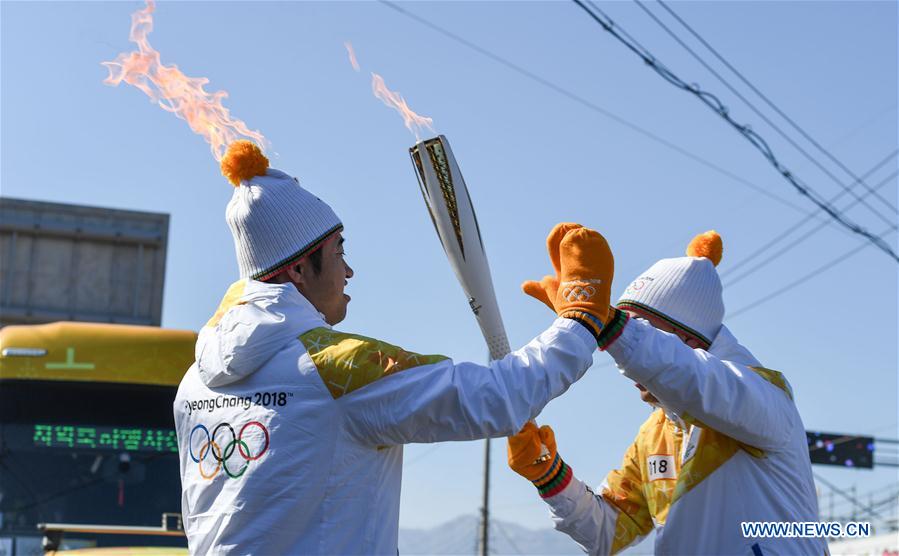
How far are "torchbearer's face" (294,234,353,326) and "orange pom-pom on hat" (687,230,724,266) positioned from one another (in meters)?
1.27

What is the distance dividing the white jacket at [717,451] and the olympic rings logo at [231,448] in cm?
102

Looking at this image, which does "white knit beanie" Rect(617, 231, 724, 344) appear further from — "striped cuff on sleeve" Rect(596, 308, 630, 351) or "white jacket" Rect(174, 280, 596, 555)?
"white jacket" Rect(174, 280, 596, 555)

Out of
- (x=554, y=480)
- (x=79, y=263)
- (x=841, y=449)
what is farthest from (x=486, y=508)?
(x=554, y=480)

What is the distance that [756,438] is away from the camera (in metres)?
3.47

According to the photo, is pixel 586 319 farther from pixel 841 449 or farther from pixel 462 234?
pixel 841 449

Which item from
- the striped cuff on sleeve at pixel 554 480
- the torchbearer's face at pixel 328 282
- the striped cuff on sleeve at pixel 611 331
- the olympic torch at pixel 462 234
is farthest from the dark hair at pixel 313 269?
the striped cuff on sleeve at pixel 554 480

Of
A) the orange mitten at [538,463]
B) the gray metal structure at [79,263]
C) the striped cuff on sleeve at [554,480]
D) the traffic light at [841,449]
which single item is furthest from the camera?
the traffic light at [841,449]

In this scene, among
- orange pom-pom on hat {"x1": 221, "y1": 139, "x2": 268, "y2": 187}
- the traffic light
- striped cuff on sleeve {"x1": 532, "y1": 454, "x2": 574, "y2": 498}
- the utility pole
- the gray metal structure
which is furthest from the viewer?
the traffic light

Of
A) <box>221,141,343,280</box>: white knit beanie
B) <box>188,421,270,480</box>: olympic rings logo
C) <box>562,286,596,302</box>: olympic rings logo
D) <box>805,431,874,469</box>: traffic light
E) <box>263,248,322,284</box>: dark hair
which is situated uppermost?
<box>805,431,874,469</box>: traffic light

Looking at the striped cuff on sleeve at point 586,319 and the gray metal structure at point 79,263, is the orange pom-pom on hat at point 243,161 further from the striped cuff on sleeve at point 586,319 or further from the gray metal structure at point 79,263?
the gray metal structure at point 79,263

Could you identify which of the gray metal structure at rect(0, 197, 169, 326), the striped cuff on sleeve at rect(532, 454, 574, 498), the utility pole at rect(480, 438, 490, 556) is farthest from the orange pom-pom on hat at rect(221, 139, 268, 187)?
the utility pole at rect(480, 438, 490, 556)

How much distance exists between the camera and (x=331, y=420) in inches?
112

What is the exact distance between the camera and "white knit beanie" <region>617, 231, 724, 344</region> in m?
3.74

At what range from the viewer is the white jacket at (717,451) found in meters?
3.34
